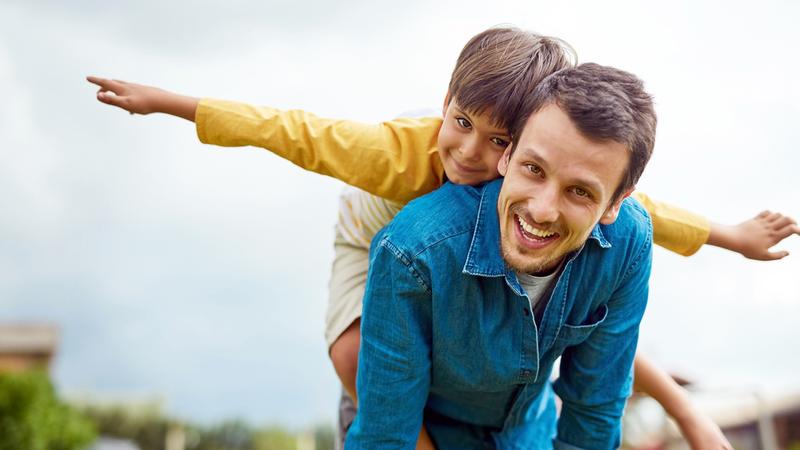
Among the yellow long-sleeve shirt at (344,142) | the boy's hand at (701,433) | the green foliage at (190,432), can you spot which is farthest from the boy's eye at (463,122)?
the green foliage at (190,432)

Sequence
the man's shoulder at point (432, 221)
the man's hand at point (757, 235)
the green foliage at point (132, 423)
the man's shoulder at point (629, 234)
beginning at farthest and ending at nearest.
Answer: the green foliage at point (132, 423)
the man's hand at point (757, 235)
the man's shoulder at point (629, 234)
the man's shoulder at point (432, 221)

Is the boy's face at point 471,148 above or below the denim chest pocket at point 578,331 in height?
above

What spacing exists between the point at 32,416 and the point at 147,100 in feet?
42.3

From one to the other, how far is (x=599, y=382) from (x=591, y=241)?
552mm

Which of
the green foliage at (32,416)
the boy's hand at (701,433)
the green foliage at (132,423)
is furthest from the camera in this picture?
the green foliage at (132,423)

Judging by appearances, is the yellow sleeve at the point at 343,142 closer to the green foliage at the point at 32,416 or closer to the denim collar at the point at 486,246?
the denim collar at the point at 486,246

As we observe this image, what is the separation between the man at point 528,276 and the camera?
95.7 inches

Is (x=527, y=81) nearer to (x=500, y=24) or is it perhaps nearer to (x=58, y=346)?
(x=500, y=24)

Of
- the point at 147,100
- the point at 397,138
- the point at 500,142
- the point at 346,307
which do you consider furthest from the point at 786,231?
the point at 147,100

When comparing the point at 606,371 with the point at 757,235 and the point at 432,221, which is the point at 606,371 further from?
the point at 757,235

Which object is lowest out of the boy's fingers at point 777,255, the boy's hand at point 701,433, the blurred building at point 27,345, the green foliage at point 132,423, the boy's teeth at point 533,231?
the green foliage at point 132,423

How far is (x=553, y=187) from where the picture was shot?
2414 millimetres

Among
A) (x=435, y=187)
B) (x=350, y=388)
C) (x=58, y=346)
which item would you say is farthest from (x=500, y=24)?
(x=58, y=346)

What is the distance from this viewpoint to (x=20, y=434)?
14195 mm
